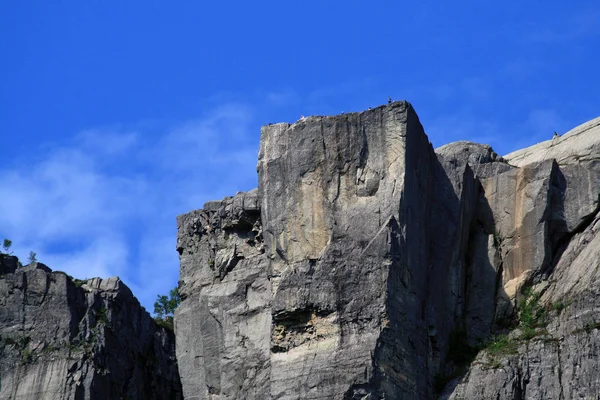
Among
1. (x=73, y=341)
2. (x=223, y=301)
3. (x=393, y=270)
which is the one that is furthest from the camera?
(x=73, y=341)

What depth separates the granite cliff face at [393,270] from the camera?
64.0 meters

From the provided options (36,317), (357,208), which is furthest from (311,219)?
(36,317)

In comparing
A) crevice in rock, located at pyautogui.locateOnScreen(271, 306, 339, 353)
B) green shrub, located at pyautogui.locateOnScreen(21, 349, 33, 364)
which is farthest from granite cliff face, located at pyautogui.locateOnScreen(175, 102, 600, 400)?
green shrub, located at pyautogui.locateOnScreen(21, 349, 33, 364)

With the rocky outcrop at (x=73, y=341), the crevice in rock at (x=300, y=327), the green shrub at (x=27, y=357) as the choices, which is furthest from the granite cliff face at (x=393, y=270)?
the green shrub at (x=27, y=357)

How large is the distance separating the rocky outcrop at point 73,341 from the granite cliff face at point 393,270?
375 cm

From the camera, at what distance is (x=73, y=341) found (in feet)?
246

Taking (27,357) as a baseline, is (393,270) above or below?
below

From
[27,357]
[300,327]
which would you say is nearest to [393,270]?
[300,327]

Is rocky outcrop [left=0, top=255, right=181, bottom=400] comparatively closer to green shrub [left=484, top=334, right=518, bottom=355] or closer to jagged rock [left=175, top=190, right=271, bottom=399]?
jagged rock [left=175, top=190, right=271, bottom=399]

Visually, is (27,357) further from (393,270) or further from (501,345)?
(501,345)

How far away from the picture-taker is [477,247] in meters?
71.3

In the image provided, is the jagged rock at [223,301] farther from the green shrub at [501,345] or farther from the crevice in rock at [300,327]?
the green shrub at [501,345]

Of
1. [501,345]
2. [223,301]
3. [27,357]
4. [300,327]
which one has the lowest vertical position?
[501,345]

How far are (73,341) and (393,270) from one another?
16726 mm
